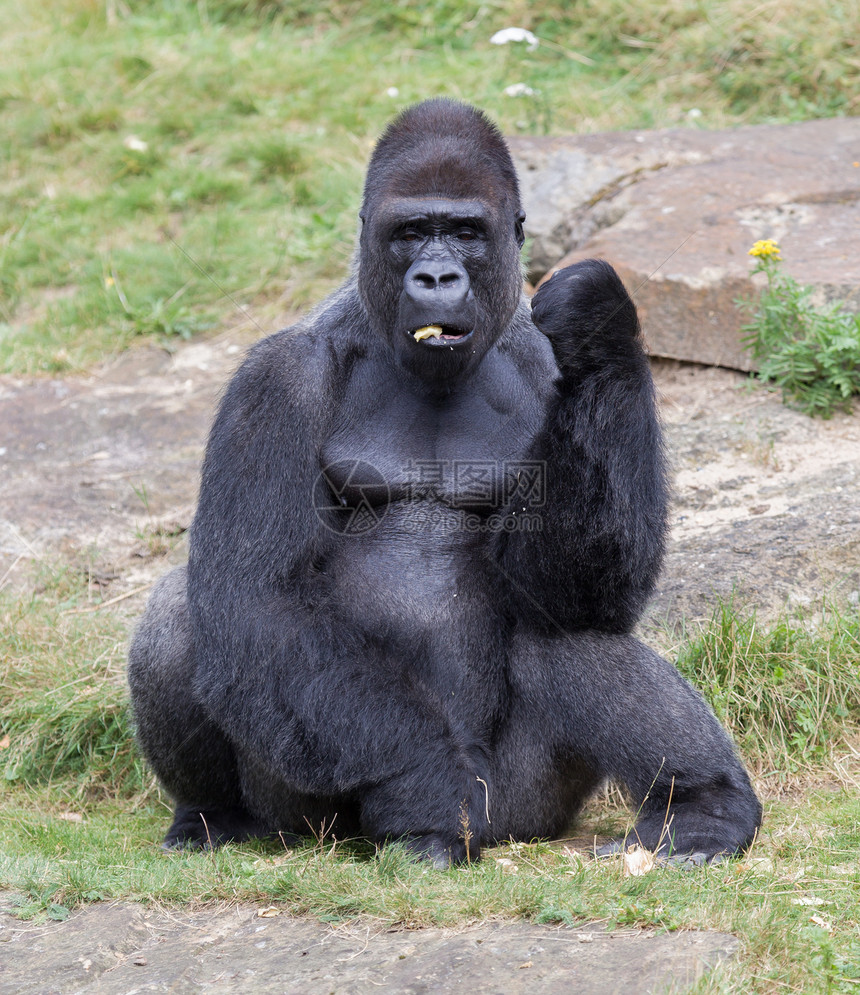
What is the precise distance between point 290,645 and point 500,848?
0.82 meters

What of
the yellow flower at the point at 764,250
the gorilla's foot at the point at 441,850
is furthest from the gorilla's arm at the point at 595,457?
the yellow flower at the point at 764,250

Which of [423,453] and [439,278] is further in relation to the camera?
[423,453]

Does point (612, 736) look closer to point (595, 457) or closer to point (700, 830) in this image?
point (700, 830)

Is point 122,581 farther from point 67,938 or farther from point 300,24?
point 300,24

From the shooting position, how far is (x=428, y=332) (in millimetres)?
3234

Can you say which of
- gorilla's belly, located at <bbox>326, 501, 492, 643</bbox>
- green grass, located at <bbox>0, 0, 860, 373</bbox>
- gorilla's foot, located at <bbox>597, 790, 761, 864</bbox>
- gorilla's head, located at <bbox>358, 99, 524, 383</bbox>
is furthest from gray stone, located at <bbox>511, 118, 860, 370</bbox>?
gorilla's foot, located at <bbox>597, 790, 761, 864</bbox>

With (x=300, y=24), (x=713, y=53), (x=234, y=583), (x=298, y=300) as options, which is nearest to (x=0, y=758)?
(x=234, y=583)

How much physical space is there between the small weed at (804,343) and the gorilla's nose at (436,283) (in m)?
2.35

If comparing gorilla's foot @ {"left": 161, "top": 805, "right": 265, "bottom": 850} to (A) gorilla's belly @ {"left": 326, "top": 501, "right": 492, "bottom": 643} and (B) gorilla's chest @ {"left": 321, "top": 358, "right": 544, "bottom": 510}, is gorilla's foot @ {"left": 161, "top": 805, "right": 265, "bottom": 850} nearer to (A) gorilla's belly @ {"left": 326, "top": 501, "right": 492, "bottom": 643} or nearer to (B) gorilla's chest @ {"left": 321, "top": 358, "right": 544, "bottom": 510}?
(A) gorilla's belly @ {"left": 326, "top": 501, "right": 492, "bottom": 643}

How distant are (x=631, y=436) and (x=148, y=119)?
261 inches

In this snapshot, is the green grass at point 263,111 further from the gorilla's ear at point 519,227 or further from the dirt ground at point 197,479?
the gorilla's ear at point 519,227

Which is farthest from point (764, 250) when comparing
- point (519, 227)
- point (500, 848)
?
point (500, 848)

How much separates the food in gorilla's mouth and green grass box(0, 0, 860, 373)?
3.82 meters

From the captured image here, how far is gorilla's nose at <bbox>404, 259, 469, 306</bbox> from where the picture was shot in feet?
10.5
